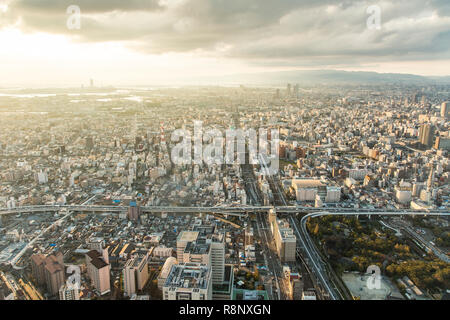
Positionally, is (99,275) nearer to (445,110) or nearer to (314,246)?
(314,246)

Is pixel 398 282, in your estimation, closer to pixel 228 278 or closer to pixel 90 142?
pixel 228 278

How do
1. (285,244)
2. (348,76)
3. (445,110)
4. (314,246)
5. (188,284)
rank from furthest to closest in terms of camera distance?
1. (445,110)
2. (348,76)
3. (314,246)
4. (285,244)
5. (188,284)

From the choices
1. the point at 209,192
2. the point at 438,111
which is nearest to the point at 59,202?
the point at 209,192

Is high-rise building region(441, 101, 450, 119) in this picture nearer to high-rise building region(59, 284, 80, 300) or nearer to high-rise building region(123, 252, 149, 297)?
high-rise building region(123, 252, 149, 297)

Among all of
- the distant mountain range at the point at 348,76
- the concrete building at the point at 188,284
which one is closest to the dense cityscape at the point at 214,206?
the concrete building at the point at 188,284

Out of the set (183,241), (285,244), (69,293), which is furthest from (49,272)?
(285,244)

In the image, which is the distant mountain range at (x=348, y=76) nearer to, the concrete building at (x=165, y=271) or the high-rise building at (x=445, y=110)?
the high-rise building at (x=445, y=110)

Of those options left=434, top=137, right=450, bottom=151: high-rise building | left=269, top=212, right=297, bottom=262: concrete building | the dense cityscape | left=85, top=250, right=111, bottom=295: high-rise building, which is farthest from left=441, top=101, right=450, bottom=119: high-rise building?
left=85, top=250, right=111, bottom=295: high-rise building
